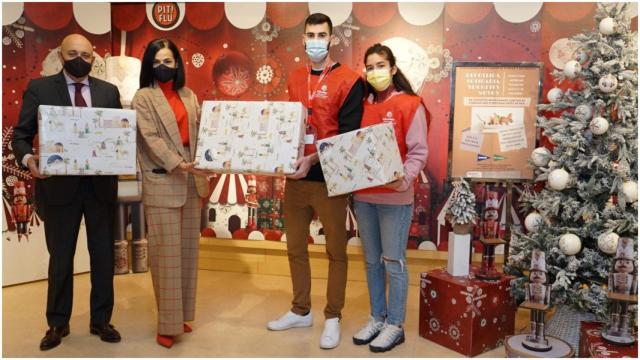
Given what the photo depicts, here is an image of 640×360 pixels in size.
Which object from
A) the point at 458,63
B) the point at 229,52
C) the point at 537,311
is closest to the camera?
the point at 537,311

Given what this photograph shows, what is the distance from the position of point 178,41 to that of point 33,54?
3.45 ft

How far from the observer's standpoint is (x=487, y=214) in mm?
3176

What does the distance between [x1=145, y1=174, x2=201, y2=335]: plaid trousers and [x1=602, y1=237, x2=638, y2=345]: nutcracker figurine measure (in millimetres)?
2153

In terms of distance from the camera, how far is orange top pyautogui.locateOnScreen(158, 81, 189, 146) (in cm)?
285

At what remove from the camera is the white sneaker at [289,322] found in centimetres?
316

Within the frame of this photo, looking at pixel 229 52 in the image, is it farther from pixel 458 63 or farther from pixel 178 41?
pixel 458 63

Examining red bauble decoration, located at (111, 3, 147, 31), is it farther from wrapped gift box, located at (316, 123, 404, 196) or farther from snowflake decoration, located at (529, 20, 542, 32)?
snowflake decoration, located at (529, 20, 542, 32)

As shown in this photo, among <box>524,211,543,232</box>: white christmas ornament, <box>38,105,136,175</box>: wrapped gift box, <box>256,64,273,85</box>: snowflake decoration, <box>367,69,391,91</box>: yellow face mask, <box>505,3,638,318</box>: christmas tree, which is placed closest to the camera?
<box>38,105,136,175</box>: wrapped gift box

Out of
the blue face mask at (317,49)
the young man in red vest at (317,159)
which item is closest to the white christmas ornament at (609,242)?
the young man in red vest at (317,159)

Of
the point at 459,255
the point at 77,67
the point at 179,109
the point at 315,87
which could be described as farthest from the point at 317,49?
the point at 459,255

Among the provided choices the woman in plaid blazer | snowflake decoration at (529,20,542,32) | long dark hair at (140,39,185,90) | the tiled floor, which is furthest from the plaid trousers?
snowflake decoration at (529,20,542,32)

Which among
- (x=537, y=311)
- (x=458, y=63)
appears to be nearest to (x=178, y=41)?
(x=458, y=63)

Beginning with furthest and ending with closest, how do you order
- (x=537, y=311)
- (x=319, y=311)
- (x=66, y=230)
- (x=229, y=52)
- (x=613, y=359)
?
(x=229, y=52), (x=319, y=311), (x=66, y=230), (x=537, y=311), (x=613, y=359)

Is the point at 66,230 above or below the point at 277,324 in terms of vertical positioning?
above
